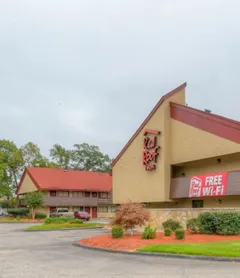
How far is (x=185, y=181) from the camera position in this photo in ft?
98.3

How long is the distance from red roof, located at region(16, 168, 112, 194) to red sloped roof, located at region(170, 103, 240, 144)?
114 feet

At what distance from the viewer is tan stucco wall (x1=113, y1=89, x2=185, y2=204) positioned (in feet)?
103

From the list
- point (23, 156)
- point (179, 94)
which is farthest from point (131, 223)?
point (23, 156)

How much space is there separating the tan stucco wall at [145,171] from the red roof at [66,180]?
25736 mm

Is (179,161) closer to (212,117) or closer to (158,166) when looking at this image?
(158,166)

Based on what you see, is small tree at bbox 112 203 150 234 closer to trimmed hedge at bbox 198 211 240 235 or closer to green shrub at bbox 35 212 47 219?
trimmed hedge at bbox 198 211 240 235

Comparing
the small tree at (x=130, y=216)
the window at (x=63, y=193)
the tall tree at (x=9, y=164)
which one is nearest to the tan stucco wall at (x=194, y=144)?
the small tree at (x=130, y=216)

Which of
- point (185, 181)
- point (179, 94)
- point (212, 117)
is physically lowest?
point (185, 181)

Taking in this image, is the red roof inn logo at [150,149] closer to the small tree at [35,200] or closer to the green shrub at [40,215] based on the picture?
the small tree at [35,200]

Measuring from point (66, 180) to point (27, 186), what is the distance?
6782 mm

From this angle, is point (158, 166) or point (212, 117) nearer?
point (212, 117)

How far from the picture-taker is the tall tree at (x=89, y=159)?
102375mm

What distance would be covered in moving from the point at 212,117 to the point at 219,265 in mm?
16747

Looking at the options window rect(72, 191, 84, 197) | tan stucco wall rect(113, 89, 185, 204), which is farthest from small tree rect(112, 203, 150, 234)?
window rect(72, 191, 84, 197)
